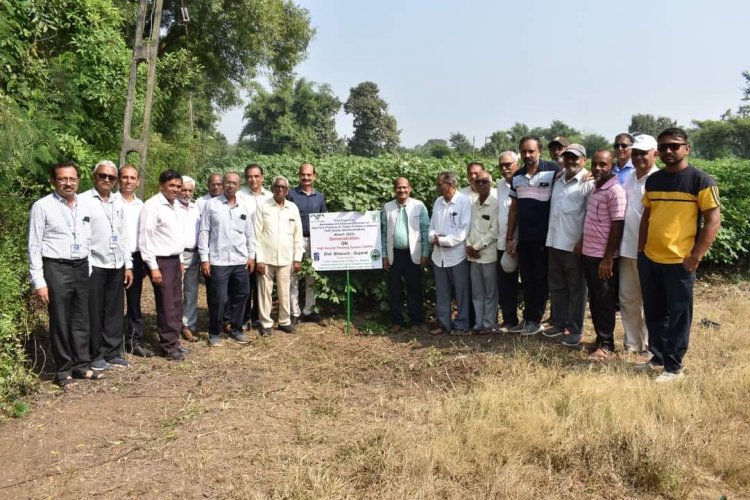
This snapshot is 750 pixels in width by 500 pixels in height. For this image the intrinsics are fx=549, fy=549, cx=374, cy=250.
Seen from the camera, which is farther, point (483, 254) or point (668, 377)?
point (483, 254)

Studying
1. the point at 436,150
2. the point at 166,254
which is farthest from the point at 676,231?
the point at 436,150

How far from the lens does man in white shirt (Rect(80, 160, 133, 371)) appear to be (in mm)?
4984

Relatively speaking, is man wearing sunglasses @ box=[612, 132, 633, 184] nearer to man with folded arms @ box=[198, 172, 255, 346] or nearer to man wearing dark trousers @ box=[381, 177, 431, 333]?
man wearing dark trousers @ box=[381, 177, 431, 333]

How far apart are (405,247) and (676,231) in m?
2.91

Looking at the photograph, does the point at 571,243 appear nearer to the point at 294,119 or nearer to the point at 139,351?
the point at 139,351

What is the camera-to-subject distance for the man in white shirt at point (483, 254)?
6.11 meters

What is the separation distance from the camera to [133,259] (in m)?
5.74

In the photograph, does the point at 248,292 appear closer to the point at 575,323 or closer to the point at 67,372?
the point at 67,372

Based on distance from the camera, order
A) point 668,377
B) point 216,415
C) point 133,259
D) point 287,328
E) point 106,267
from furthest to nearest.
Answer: point 287,328 → point 133,259 → point 106,267 → point 668,377 → point 216,415

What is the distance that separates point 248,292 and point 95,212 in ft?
6.66

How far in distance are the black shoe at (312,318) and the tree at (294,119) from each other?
55527mm

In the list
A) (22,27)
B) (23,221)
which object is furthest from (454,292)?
(22,27)

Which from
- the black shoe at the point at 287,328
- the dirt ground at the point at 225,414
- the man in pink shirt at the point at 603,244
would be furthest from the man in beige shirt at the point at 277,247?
the man in pink shirt at the point at 603,244

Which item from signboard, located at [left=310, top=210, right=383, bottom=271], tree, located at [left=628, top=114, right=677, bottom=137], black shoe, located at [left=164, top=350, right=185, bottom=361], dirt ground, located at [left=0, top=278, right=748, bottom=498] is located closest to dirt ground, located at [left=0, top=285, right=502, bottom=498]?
dirt ground, located at [left=0, top=278, right=748, bottom=498]
